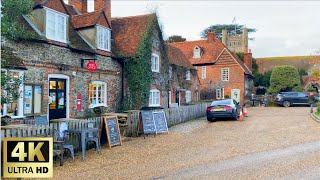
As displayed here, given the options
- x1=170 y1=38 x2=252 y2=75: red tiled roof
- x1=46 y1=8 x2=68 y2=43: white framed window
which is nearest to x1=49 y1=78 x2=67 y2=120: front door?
x1=46 y1=8 x2=68 y2=43: white framed window

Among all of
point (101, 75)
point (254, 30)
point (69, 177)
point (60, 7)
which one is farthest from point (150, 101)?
point (254, 30)

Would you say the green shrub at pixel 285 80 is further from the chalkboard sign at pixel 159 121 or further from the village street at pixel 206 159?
the chalkboard sign at pixel 159 121

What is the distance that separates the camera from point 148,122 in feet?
48.4

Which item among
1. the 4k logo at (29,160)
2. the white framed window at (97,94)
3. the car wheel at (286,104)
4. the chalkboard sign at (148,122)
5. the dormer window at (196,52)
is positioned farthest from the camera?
the dormer window at (196,52)

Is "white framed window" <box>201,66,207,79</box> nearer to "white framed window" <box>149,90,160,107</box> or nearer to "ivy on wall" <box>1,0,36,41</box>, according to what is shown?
"white framed window" <box>149,90,160,107</box>

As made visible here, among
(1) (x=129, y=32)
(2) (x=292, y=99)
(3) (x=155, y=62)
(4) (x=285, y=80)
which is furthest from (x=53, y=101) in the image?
(4) (x=285, y=80)

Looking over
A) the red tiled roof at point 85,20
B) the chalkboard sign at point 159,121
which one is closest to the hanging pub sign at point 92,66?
the red tiled roof at point 85,20

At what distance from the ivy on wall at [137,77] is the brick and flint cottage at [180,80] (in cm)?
718

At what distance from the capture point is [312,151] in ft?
34.1

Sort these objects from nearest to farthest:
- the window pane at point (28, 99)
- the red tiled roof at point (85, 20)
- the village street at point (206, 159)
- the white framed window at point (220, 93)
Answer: the village street at point (206, 159), the window pane at point (28, 99), the red tiled roof at point (85, 20), the white framed window at point (220, 93)

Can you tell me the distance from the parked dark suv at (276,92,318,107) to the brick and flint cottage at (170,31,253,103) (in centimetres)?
518

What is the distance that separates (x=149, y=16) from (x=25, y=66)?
35.4ft

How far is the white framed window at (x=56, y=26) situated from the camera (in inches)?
578

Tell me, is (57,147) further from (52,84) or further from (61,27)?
(61,27)
